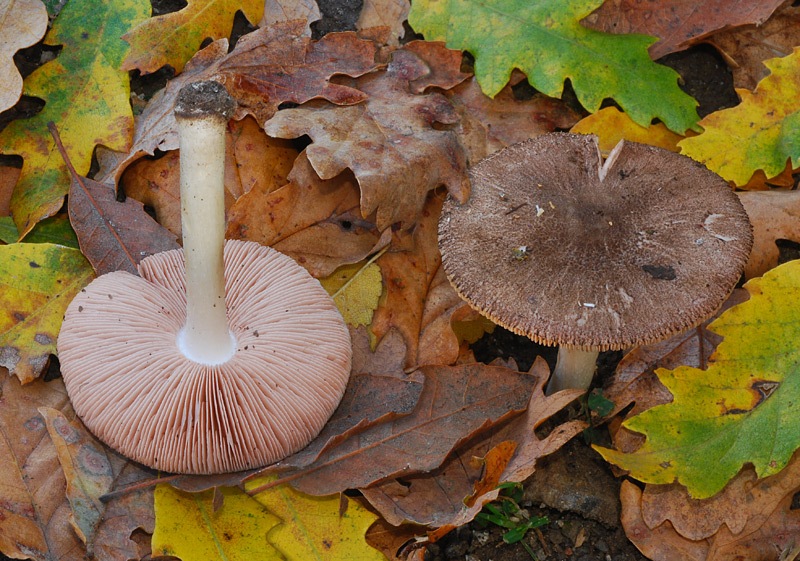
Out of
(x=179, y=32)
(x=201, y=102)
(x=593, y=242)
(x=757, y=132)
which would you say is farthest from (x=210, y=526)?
(x=757, y=132)

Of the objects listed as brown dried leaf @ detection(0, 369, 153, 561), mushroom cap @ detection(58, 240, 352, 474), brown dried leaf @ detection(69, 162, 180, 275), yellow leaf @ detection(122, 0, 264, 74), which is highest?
yellow leaf @ detection(122, 0, 264, 74)

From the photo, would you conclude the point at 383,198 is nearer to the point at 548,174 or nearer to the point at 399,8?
the point at 548,174

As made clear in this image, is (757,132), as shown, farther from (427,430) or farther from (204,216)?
(204,216)

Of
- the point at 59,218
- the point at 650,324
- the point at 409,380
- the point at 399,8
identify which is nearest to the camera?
the point at 650,324

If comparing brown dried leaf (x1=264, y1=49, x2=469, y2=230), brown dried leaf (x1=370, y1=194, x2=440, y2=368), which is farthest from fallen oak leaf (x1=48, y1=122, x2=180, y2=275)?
brown dried leaf (x1=370, y1=194, x2=440, y2=368)

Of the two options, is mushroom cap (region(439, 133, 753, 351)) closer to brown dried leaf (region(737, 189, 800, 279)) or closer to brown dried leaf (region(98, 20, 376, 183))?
brown dried leaf (region(737, 189, 800, 279))

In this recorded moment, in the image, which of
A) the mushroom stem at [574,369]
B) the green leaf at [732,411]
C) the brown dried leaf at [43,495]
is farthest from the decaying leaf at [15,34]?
the green leaf at [732,411]

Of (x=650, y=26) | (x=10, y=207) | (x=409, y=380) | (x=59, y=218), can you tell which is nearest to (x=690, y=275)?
(x=409, y=380)
